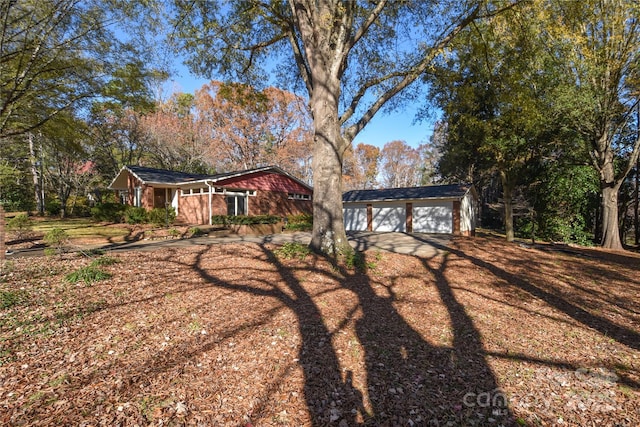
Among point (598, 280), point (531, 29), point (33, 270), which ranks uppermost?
point (531, 29)

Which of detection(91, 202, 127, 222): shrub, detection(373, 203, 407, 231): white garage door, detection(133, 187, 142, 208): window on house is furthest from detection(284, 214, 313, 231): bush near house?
detection(133, 187, 142, 208): window on house

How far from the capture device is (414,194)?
20.1 metres

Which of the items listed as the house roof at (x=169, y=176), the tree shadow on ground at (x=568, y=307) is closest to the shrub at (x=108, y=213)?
the house roof at (x=169, y=176)

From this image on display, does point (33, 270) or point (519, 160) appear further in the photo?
point (519, 160)

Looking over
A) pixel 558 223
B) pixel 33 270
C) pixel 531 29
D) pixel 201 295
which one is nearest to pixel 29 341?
pixel 201 295

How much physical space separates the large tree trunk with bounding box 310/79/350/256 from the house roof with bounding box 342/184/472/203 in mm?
12983

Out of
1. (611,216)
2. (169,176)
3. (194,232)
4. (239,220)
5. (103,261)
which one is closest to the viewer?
(103,261)

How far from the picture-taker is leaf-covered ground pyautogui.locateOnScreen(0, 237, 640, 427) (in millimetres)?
2574

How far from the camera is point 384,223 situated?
69.6ft

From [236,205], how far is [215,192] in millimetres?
1713

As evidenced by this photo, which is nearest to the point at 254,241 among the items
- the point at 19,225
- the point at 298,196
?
the point at 19,225

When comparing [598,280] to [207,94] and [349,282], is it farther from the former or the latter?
[207,94]

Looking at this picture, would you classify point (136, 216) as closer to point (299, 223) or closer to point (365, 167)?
point (299, 223)

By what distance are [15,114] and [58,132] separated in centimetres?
120
